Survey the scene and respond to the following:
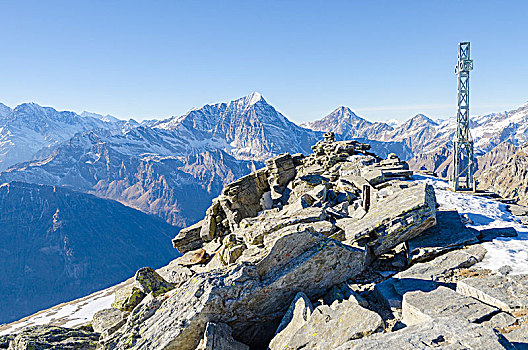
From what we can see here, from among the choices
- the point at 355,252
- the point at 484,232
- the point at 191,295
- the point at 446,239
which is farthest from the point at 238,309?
the point at 484,232

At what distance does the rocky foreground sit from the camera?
29.8ft

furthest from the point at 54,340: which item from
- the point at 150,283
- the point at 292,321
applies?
the point at 292,321

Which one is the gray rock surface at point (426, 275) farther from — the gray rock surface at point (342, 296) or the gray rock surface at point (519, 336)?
the gray rock surface at point (519, 336)

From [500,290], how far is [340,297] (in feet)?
17.2

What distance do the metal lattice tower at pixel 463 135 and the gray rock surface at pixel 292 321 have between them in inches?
1192

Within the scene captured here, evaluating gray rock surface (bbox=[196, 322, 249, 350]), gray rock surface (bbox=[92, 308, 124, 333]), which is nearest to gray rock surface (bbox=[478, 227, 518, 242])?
gray rock surface (bbox=[196, 322, 249, 350])

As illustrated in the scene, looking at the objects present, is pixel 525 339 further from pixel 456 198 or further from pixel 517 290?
pixel 456 198

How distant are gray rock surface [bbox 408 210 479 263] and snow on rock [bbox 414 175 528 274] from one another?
100 centimetres

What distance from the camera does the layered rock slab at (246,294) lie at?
1084 cm

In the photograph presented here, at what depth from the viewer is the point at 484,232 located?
1677 centimetres

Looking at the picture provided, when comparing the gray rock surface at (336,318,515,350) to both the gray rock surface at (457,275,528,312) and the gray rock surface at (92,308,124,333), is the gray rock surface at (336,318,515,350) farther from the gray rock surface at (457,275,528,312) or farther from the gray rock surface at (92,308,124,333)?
the gray rock surface at (92,308,124,333)

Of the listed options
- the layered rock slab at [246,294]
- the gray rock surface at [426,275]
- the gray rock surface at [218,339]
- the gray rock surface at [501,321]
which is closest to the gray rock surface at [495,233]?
the gray rock surface at [426,275]

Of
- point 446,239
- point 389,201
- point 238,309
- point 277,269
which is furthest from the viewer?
point 389,201

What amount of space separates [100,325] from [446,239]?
59.8ft
